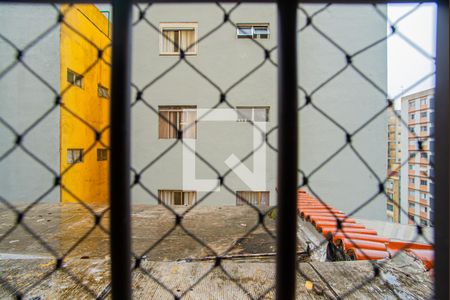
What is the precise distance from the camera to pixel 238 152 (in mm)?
4590

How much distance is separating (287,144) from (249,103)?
423cm

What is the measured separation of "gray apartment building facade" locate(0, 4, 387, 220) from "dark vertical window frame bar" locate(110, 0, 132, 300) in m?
3.74

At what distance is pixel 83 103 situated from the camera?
4242 mm

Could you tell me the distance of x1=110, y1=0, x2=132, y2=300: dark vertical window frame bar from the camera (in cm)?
34

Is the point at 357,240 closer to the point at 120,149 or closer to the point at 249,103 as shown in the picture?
the point at 120,149

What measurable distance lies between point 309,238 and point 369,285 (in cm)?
113

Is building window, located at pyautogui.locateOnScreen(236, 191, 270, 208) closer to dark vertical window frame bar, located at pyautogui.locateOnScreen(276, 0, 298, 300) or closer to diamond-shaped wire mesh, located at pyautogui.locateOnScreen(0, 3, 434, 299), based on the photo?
diamond-shaped wire mesh, located at pyautogui.locateOnScreen(0, 3, 434, 299)

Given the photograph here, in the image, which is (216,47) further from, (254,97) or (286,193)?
(286,193)

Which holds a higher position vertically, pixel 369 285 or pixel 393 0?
pixel 393 0

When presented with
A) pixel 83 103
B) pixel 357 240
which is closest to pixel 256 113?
pixel 83 103

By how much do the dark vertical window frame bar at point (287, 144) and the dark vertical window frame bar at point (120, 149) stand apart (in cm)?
19

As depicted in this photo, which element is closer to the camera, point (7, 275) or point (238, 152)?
point (7, 275)

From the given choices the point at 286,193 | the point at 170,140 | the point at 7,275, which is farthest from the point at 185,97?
the point at 286,193

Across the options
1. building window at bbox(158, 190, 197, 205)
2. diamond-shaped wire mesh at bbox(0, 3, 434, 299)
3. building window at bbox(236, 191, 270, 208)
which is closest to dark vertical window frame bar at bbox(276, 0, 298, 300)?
diamond-shaped wire mesh at bbox(0, 3, 434, 299)
